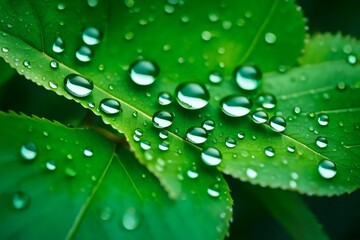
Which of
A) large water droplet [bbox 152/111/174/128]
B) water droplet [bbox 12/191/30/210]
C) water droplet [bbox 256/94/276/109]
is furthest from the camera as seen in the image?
water droplet [bbox 256/94/276/109]

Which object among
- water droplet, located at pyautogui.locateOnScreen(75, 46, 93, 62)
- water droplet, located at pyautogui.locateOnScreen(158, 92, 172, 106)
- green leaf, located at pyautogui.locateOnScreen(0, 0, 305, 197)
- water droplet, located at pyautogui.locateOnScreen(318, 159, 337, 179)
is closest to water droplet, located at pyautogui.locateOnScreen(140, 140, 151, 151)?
green leaf, located at pyautogui.locateOnScreen(0, 0, 305, 197)

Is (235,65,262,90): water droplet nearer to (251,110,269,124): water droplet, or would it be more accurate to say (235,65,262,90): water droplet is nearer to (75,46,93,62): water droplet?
(251,110,269,124): water droplet

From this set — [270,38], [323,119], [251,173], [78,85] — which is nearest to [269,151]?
[251,173]

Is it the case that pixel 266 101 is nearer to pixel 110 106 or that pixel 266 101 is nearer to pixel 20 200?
pixel 110 106

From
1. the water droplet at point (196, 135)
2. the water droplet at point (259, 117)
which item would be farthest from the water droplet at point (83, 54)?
the water droplet at point (259, 117)

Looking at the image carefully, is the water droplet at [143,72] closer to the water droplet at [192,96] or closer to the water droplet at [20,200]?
the water droplet at [192,96]
